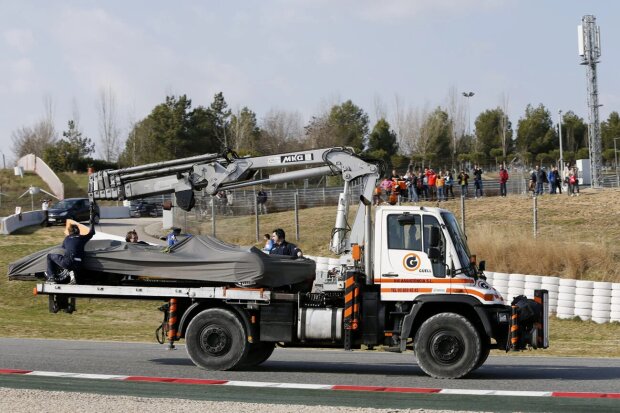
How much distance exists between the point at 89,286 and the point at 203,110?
257ft

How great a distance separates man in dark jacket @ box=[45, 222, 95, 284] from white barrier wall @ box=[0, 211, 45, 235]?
2995cm

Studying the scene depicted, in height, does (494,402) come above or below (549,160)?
below

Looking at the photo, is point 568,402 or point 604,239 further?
point 604,239

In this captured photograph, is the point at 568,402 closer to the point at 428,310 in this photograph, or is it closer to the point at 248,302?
the point at 428,310

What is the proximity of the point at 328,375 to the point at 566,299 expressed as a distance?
11.3 meters

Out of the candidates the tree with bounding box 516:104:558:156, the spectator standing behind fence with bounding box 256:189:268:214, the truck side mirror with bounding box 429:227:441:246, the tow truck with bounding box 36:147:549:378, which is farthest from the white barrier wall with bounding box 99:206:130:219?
the tree with bounding box 516:104:558:156

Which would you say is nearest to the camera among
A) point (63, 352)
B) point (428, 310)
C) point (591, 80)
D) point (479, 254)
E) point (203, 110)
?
point (428, 310)

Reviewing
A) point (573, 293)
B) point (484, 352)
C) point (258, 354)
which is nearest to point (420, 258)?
point (484, 352)

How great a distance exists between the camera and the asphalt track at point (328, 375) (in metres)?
10.8

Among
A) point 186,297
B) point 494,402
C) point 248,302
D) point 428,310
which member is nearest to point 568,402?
point 494,402

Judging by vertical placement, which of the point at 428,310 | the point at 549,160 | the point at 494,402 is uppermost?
the point at 549,160

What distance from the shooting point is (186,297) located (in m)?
13.7

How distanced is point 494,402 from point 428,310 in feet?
8.69

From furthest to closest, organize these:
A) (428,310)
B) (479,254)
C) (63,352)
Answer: (479,254), (63,352), (428,310)
